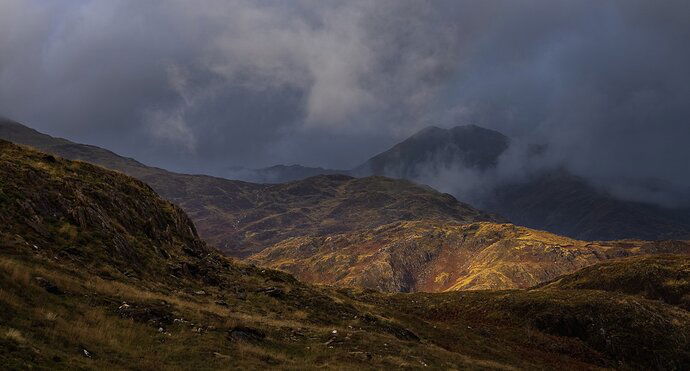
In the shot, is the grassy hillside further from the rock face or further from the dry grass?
the dry grass

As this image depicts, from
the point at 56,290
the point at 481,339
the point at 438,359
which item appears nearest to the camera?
the point at 56,290

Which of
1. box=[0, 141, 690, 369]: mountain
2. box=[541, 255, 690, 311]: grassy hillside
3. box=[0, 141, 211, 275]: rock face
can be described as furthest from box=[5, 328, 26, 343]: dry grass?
box=[541, 255, 690, 311]: grassy hillside

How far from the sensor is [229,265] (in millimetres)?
57688

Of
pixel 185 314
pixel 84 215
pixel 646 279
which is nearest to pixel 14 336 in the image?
pixel 185 314

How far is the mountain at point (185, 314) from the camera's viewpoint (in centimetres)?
2183

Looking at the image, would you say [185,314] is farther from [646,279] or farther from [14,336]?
[646,279]

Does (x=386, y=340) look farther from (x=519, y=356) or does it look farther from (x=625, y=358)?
(x=625, y=358)

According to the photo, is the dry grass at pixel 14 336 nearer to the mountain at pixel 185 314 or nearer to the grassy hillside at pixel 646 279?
the mountain at pixel 185 314

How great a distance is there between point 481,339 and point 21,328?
157ft

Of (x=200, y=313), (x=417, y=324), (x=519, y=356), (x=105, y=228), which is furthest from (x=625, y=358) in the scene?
(x=105, y=228)

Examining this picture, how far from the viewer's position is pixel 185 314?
2952 cm

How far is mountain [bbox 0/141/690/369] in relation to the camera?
2183 cm

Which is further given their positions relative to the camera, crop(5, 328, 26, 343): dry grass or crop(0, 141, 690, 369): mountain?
crop(0, 141, 690, 369): mountain

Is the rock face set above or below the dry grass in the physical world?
above
